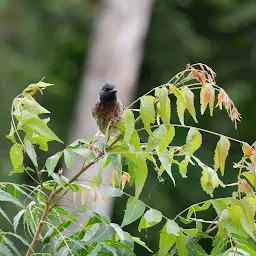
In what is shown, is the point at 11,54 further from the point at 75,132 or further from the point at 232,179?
the point at 232,179

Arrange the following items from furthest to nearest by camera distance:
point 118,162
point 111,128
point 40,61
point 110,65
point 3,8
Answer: point 40,61 < point 3,8 < point 110,65 < point 111,128 < point 118,162

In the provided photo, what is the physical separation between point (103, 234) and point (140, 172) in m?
0.20

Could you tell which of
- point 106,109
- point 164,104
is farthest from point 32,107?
point 106,109

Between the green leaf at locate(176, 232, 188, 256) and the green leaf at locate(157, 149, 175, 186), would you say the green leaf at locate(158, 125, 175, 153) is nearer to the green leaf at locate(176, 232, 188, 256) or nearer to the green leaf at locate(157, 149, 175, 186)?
the green leaf at locate(157, 149, 175, 186)

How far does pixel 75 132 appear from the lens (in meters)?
8.77

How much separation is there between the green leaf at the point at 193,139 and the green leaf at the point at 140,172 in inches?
5.1

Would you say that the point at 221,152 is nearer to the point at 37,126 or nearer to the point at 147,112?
the point at 147,112

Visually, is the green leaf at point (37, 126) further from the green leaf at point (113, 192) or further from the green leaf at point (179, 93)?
the green leaf at point (179, 93)

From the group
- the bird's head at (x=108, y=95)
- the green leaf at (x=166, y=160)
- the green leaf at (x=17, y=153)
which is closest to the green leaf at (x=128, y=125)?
the green leaf at (x=166, y=160)

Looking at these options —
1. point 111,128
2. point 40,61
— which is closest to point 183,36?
point 40,61

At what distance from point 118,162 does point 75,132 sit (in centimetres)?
676

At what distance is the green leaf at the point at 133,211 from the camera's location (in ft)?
6.68

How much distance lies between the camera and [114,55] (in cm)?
880

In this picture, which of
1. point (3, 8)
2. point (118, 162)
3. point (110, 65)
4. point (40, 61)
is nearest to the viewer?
point (118, 162)
